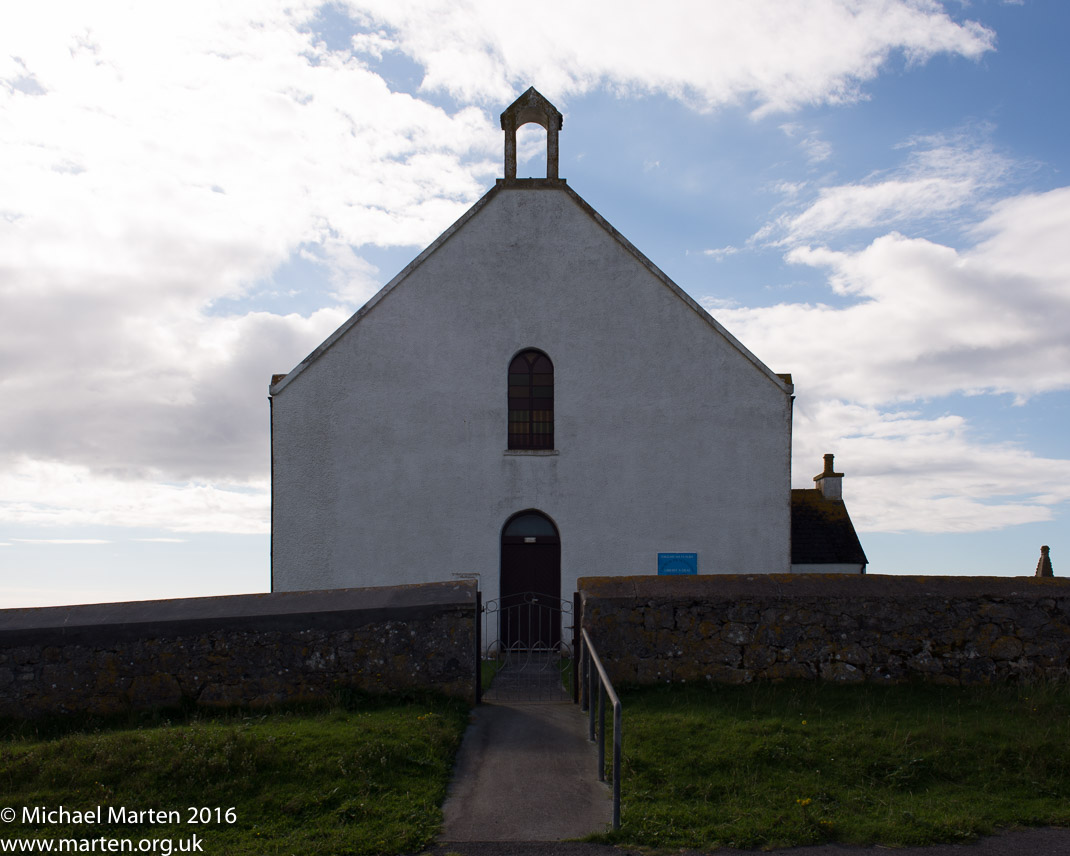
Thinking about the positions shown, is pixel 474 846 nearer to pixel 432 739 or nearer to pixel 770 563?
pixel 432 739

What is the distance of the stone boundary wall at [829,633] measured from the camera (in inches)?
337

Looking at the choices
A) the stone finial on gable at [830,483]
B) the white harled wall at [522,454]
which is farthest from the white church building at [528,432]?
the stone finial on gable at [830,483]

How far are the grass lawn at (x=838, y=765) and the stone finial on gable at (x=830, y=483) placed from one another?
54.0ft

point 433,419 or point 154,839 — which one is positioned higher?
point 433,419

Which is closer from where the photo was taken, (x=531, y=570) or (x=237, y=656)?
(x=237, y=656)

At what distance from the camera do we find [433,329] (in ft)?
50.8

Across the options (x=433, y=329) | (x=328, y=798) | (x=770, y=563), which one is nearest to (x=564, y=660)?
(x=770, y=563)

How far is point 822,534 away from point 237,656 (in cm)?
1760

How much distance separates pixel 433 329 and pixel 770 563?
7.14 metres

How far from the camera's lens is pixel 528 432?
15508 millimetres

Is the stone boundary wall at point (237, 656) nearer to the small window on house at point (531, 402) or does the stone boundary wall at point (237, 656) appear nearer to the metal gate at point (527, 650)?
the metal gate at point (527, 650)

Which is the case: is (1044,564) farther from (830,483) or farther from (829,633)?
(829,633)

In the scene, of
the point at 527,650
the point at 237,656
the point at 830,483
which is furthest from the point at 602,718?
the point at 830,483

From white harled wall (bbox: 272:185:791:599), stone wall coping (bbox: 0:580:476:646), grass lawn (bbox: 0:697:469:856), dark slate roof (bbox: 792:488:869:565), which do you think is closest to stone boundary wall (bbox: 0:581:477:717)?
stone wall coping (bbox: 0:580:476:646)
